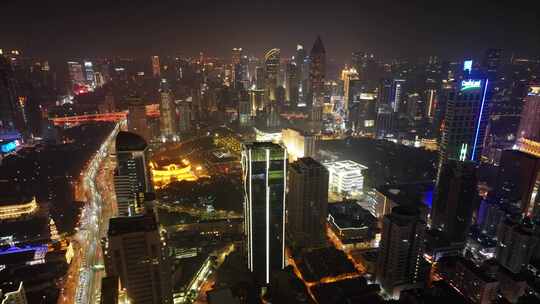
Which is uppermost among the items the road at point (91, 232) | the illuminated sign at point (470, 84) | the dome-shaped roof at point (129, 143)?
the illuminated sign at point (470, 84)

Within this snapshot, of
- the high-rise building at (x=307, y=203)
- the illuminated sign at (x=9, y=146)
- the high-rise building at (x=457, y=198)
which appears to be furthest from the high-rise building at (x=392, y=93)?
the illuminated sign at (x=9, y=146)

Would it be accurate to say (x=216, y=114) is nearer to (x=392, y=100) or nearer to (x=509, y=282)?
(x=392, y=100)

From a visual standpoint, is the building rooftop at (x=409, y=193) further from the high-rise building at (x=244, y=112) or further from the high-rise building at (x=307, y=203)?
the high-rise building at (x=244, y=112)

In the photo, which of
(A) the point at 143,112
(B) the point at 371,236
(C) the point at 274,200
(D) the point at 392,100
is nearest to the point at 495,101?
(D) the point at 392,100

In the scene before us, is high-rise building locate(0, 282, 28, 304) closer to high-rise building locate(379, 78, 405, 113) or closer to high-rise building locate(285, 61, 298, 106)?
high-rise building locate(379, 78, 405, 113)

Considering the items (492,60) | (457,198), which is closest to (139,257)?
(457,198)
